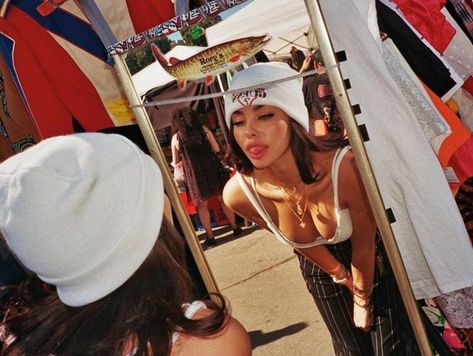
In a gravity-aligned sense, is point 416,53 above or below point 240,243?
above

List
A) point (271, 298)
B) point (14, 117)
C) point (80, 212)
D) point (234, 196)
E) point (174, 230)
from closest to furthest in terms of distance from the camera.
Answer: point (80, 212) → point (174, 230) → point (234, 196) → point (14, 117) → point (271, 298)

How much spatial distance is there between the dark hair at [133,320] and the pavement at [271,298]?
0.90m

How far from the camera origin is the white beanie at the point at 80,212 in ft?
2.55

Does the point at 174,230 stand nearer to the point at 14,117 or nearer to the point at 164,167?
the point at 164,167

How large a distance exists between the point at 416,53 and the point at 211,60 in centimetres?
62

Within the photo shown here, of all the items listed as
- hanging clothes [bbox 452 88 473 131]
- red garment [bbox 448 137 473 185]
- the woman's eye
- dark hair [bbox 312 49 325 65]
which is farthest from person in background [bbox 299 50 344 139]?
hanging clothes [bbox 452 88 473 131]

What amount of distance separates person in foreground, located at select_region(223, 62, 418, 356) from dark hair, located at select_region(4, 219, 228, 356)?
18.9 inches

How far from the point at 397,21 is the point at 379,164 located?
43cm

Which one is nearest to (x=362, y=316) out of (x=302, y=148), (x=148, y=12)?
(x=302, y=148)

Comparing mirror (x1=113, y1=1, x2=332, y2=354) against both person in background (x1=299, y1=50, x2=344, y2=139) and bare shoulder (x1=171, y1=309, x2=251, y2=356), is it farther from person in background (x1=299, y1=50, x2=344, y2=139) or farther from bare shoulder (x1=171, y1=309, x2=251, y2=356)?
bare shoulder (x1=171, y1=309, x2=251, y2=356)

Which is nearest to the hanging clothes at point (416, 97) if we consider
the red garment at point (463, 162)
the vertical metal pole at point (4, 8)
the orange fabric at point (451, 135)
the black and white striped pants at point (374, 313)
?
the orange fabric at point (451, 135)

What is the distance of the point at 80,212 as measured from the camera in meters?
0.78

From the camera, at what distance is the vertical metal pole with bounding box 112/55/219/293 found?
1.27 meters

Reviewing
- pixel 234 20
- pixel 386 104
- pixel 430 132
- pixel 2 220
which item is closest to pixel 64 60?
pixel 234 20
